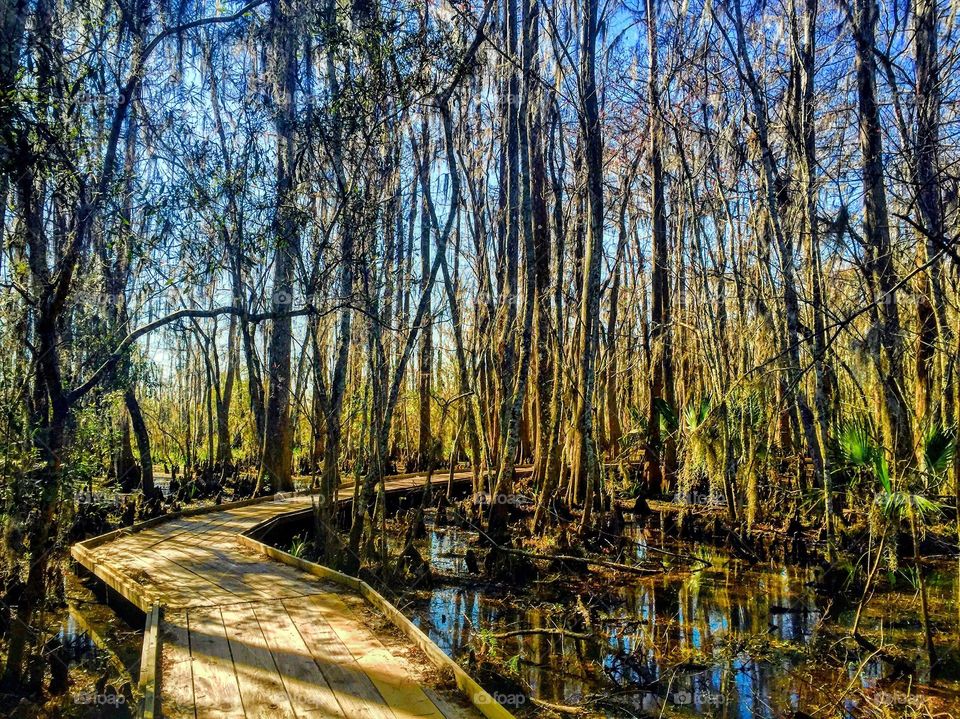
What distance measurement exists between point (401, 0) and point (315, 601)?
598cm

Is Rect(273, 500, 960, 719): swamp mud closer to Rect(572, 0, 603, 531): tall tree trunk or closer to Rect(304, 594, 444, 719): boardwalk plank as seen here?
Rect(304, 594, 444, 719): boardwalk plank

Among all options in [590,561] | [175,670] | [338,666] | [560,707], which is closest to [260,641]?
[175,670]

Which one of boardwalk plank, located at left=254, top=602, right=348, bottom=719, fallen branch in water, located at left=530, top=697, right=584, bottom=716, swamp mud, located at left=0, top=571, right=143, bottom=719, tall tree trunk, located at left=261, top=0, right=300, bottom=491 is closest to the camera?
boardwalk plank, located at left=254, top=602, right=348, bottom=719

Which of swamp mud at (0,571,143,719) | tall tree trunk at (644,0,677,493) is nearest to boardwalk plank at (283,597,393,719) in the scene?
swamp mud at (0,571,143,719)

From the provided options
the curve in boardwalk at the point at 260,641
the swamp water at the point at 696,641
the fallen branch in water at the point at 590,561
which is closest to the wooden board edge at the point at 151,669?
the curve in boardwalk at the point at 260,641

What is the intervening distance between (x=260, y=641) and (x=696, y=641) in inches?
126

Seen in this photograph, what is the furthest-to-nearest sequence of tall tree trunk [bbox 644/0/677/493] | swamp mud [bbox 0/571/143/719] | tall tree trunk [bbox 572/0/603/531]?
1. tall tree trunk [bbox 644/0/677/493]
2. tall tree trunk [bbox 572/0/603/531]
3. swamp mud [bbox 0/571/143/719]

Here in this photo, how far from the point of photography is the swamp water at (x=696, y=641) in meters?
4.34

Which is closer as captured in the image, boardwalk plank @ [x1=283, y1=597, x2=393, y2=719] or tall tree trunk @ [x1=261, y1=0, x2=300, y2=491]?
boardwalk plank @ [x1=283, y1=597, x2=393, y2=719]

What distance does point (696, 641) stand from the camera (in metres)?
5.47

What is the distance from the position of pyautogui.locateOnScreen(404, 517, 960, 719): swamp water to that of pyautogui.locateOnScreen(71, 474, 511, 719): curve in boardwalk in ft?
3.01

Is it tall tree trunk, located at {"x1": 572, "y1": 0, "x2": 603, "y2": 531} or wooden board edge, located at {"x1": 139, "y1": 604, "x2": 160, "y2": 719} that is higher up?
tall tree trunk, located at {"x1": 572, "y1": 0, "x2": 603, "y2": 531}

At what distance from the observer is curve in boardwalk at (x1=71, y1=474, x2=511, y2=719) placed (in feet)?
11.0

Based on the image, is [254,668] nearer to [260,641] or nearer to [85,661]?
[260,641]
